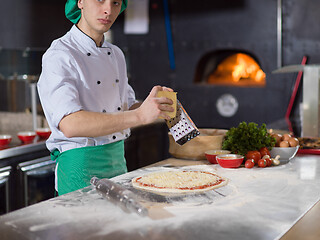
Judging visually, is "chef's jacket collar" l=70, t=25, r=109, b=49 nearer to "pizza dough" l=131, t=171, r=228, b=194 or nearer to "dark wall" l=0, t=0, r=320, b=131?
"pizza dough" l=131, t=171, r=228, b=194

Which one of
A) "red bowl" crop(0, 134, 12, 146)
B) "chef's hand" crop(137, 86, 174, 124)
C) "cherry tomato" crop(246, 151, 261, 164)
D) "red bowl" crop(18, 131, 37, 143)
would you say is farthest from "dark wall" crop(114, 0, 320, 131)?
"chef's hand" crop(137, 86, 174, 124)

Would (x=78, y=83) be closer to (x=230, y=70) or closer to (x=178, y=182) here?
(x=178, y=182)

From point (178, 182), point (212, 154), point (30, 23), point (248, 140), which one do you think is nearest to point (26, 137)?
point (30, 23)

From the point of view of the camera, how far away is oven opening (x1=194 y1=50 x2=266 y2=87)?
549 cm

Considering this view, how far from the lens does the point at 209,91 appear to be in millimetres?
5641

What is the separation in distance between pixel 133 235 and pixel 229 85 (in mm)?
4255

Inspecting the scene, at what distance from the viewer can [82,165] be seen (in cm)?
219

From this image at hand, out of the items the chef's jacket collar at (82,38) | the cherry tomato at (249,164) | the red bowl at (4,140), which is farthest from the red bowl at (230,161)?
the red bowl at (4,140)

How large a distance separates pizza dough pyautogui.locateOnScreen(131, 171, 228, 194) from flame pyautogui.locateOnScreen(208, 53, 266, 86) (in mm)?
3529

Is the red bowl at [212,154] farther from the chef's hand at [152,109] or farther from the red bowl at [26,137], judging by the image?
the red bowl at [26,137]

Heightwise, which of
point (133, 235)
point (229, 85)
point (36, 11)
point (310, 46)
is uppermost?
point (36, 11)

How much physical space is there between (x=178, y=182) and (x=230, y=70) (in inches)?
158

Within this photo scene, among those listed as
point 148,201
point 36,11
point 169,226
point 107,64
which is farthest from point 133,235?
point 36,11

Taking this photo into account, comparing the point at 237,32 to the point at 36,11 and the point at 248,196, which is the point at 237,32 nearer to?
the point at 36,11
